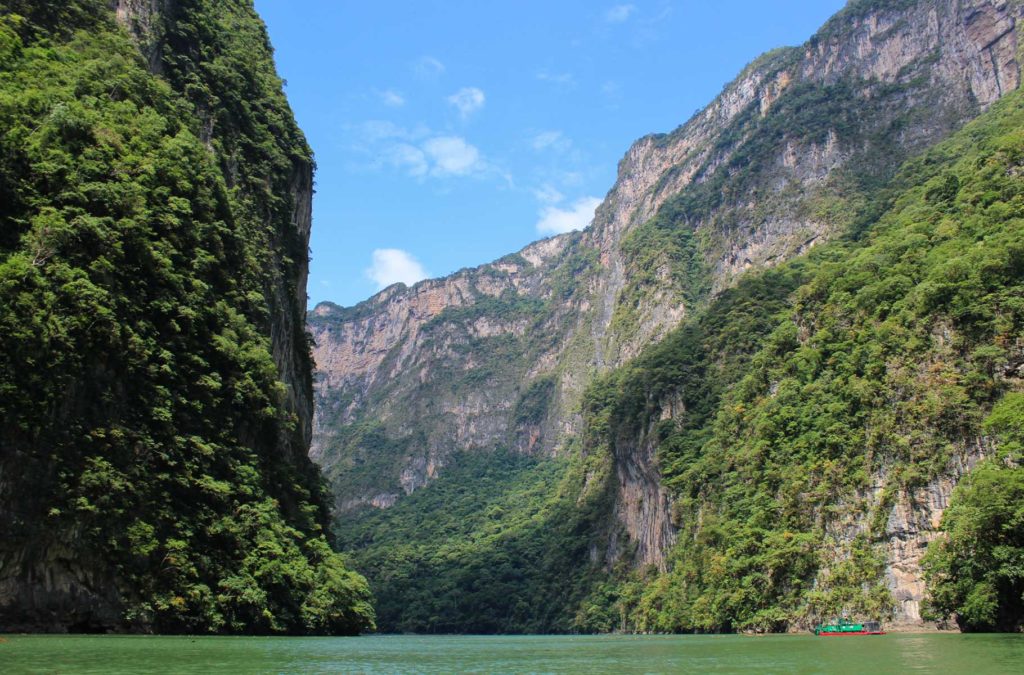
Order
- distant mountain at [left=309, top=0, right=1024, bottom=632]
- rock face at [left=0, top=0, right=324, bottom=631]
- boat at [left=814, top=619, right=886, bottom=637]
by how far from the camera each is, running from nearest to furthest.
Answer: rock face at [left=0, top=0, right=324, bottom=631]
boat at [left=814, top=619, right=886, bottom=637]
distant mountain at [left=309, top=0, right=1024, bottom=632]

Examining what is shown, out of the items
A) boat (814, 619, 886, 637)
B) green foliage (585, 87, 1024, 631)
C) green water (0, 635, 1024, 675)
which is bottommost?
boat (814, 619, 886, 637)

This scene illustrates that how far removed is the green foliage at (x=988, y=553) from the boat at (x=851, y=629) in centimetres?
692

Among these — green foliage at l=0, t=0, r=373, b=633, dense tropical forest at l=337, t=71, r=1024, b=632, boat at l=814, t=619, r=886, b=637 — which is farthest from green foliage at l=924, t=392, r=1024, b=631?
green foliage at l=0, t=0, r=373, b=633

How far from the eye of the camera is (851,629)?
4916 cm

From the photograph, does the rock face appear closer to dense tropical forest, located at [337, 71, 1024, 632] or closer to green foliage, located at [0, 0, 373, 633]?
green foliage, located at [0, 0, 373, 633]

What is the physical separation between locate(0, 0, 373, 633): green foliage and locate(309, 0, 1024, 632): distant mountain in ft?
71.5

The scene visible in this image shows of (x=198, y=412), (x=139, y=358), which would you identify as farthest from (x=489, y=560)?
(x=139, y=358)

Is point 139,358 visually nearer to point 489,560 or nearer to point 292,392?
point 292,392

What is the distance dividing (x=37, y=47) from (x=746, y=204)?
118146 millimetres

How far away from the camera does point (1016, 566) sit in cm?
3634

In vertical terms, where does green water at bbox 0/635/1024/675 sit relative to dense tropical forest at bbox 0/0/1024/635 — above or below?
below

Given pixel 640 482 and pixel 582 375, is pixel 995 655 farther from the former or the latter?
pixel 582 375

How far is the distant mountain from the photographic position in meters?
54.0

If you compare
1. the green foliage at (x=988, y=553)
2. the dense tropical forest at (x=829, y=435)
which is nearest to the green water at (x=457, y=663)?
the green foliage at (x=988, y=553)
